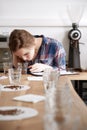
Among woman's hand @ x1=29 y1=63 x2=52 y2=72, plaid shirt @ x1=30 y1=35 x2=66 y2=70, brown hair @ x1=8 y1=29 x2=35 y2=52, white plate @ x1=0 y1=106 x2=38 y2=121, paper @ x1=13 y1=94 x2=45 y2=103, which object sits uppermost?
brown hair @ x1=8 y1=29 x2=35 y2=52

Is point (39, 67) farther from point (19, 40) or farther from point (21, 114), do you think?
point (21, 114)

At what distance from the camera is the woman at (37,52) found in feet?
8.29

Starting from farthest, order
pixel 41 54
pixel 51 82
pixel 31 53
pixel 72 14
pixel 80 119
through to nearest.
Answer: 1. pixel 72 14
2. pixel 41 54
3. pixel 31 53
4. pixel 51 82
5. pixel 80 119

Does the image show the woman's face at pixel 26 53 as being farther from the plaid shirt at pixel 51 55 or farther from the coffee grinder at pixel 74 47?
the coffee grinder at pixel 74 47

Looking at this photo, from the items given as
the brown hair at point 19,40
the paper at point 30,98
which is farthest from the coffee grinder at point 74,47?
the paper at point 30,98

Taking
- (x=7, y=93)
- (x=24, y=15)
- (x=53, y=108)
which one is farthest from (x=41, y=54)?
(x=24, y=15)

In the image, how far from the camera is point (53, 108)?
1046mm

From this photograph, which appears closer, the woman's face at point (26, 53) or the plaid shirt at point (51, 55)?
the woman's face at point (26, 53)

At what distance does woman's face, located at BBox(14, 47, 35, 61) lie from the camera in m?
2.55

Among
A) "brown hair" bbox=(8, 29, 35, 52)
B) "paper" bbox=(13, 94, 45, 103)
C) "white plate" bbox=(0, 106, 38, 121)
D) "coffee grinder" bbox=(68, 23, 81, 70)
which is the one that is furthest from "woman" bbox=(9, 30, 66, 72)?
"coffee grinder" bbox=(68, 23, 81, 70)

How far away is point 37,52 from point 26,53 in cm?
30

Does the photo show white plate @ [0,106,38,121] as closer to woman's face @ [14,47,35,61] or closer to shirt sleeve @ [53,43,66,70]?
woman's face @ [14,47,35,61]

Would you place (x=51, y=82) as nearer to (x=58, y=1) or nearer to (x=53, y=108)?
(x=53, y=108)

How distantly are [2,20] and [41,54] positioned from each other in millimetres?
2195
